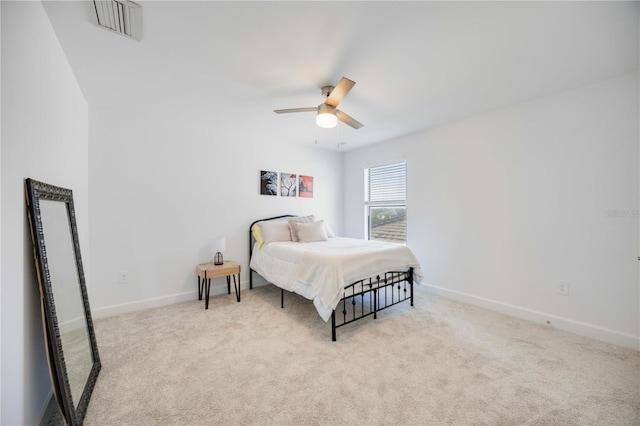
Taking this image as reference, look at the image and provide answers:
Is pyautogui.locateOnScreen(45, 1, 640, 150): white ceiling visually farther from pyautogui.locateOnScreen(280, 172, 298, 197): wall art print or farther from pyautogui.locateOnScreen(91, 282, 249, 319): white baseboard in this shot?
pyautogui.locateOnScreen(91, 282, 249, 319): white baseboard

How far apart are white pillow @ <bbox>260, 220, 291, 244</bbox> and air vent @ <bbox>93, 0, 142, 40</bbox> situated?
2.38 m

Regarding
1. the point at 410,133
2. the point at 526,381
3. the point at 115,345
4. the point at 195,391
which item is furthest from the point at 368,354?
the point at 410,133

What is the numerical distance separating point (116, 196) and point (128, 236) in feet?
1.57

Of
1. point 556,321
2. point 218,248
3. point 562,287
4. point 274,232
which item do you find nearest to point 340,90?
point 274,232

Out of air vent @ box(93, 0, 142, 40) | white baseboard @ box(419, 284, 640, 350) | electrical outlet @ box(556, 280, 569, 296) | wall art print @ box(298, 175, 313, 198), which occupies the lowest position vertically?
white baseboard @ box(419, 284, 640, 350)

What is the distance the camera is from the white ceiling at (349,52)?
1.52 metres

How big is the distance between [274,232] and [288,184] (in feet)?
3.56

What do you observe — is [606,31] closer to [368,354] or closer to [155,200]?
[368,354]

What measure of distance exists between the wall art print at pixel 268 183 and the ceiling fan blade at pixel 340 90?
2055 mm

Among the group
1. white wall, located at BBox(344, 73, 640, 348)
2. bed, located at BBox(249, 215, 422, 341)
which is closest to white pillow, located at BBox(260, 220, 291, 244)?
bed, located at BBox(249, 215, 422, 341)

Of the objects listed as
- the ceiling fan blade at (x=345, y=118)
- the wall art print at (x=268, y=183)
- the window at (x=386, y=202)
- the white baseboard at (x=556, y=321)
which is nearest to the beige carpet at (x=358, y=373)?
the white baseboard at (x=556, y=321)

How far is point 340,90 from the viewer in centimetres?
203

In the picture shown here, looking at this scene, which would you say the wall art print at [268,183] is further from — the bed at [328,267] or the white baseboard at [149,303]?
the white baseboard at [149,303]

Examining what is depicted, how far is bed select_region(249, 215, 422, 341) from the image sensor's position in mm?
2311
